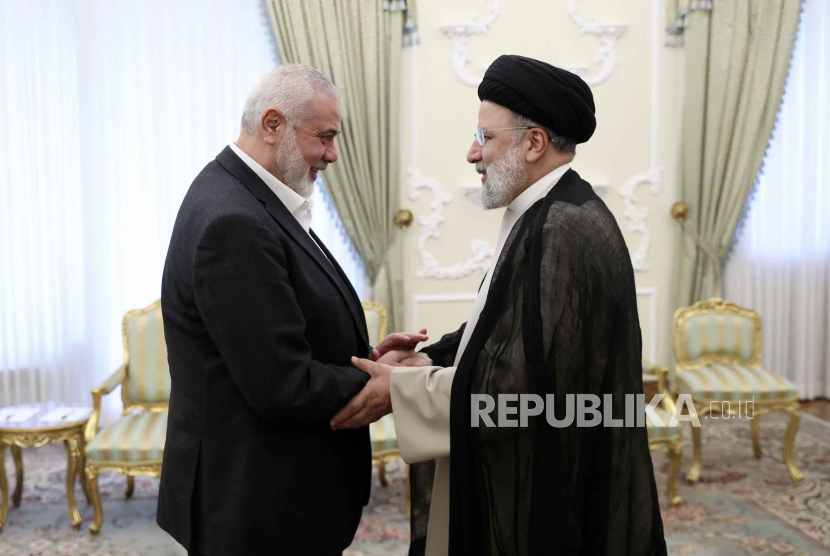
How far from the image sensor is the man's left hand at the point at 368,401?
1.72 m

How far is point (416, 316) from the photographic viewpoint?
16.3 ft

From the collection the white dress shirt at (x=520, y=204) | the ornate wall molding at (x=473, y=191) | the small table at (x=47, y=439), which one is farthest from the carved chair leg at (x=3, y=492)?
the ornate wall molding at (x=473, y=191)

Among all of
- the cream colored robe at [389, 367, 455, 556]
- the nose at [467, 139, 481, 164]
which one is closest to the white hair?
the nose at [467, 139, 481, 164]

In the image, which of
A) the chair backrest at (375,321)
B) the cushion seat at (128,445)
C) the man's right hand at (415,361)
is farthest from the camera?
the chair backrest at (375,321)

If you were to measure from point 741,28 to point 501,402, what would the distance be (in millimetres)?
4313

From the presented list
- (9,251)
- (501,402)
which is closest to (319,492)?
(501,402)

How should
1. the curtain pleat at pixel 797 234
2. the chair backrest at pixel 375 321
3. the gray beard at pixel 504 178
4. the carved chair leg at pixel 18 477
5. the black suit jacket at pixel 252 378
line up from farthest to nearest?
the curtain pleat at pixel 797 234
the chair backrest at pixel 375 321
the carved chair leg at pixel 18 477
the gray beard at pixel 504 178
the black suit jacket at pixel 252 378

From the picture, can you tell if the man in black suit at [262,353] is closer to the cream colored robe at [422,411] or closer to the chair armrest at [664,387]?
the cream colored robe at [422,411]

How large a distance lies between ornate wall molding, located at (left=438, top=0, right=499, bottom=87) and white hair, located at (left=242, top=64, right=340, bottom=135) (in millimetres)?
3148

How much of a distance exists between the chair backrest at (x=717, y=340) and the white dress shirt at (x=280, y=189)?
3139 mm

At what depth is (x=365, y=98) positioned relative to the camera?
4719mm

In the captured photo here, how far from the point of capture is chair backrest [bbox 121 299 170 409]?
386 centimetres

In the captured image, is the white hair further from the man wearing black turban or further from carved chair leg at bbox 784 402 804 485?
carved chair leg at bbox 784 402 804 485

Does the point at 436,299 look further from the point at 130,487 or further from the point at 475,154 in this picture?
the point at 475,154
